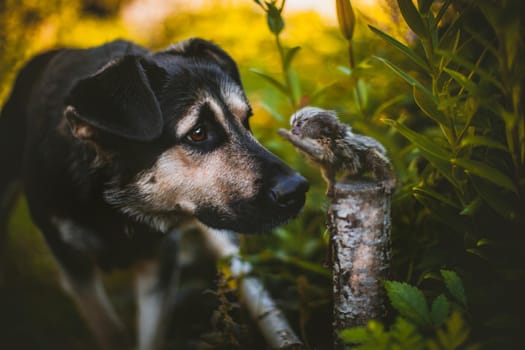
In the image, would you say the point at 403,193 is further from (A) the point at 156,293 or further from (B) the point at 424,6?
(A) the point at 156,293

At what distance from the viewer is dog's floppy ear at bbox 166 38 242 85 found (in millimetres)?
3090

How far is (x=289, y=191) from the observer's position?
232cm

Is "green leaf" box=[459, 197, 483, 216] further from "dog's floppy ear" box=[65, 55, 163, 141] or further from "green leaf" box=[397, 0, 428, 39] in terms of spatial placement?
"dog's floppy ear" box=[65, 55, 163, 141]

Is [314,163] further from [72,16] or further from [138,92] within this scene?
[72,16]

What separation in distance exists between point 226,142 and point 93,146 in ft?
2.62

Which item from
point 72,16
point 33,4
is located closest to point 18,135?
point 33,4

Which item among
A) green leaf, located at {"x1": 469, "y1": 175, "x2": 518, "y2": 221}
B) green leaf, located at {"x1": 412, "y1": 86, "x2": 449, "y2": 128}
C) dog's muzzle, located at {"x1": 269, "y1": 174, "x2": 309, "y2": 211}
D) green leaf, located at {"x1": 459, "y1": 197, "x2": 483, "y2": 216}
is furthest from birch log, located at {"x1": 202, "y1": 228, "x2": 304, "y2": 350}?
green leaf, located at {"x1": 412, "y1": 86, "x2": 449, "y2": 128}

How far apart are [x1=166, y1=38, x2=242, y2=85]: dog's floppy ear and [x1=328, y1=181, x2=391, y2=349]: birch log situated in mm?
1515

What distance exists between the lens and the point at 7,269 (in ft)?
14.3

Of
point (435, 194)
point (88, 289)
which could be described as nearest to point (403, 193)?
point (435, 194)

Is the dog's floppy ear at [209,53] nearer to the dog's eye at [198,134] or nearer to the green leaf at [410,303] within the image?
the dog's eye at [198,134]

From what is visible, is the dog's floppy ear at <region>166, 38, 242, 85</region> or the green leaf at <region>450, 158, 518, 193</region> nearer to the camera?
the green leaf at <region>450, 158, 518, 193</region>

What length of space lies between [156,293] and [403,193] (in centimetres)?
217

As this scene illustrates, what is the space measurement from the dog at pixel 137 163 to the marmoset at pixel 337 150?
438 mm
